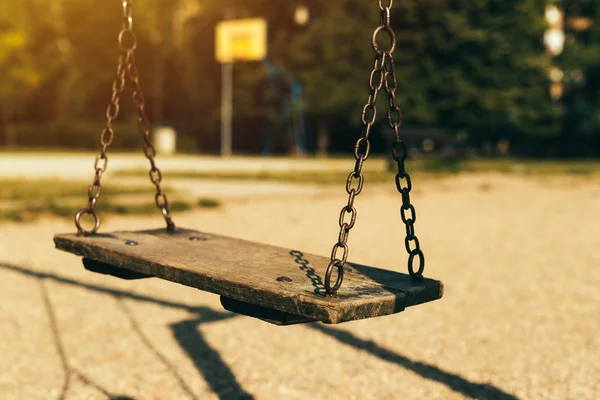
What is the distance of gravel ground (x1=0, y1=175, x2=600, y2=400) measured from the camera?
11.0ft

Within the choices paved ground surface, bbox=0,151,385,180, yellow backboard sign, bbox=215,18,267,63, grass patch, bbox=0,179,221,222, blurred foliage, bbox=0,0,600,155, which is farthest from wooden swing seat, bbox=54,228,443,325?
yellow backboard sign, bbox=215,18,267,63

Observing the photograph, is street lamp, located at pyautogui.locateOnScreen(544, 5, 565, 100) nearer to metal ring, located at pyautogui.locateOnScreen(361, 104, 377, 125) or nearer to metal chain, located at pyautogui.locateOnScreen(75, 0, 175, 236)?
metal chain, located at pyautogui.locateOnScreen(75, 0, 175, 236)

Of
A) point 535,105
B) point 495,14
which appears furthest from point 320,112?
point 495,14

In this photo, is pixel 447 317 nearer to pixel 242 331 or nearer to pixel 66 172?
pixel 242 331

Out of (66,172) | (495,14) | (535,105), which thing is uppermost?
(495,14)

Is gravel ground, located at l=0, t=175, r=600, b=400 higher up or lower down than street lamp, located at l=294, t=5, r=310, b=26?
lower down

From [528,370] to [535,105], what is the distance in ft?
65.9

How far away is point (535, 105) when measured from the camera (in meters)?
22.7

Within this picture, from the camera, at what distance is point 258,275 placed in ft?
7.88

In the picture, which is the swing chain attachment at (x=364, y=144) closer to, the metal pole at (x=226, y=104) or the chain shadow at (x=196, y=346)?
the chain shadow at (x=196, y=346)

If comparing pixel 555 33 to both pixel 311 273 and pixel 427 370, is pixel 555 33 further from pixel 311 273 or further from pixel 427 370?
pixel 311 273

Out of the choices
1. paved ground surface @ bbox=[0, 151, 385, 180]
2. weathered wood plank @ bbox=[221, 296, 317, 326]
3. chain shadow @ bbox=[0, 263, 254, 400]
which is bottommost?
paved ground surface @ bbox=[0, 151, 385, 180]

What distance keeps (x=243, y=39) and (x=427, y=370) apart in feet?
80.9

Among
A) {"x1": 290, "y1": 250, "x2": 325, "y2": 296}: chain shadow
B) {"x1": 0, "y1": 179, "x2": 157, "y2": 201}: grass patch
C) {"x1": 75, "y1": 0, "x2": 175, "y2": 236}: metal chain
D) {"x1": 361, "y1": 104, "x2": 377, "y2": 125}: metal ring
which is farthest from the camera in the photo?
{"x1": 0, "y1": 179, "x2": 157, "y2": 201}: grass patch
